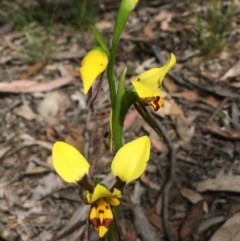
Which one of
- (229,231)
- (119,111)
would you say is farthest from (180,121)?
(119,111)

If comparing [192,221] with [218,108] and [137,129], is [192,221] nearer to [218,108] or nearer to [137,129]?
[137,129]

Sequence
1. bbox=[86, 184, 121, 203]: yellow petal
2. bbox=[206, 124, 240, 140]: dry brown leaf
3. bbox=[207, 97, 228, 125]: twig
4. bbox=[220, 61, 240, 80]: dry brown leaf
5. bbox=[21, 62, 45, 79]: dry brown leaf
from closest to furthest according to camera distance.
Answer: bbox=[86, 184, 121, 203]: yellow petal, bbox=[206, 124, 240, 140]: dry brown leaf, bbox=[207, 97, 228, 125]: twig, bbox=[220, 61, 240, 80]: dry brown leaf, bbox=[21, 62, 45, 79]: dry brown leaf

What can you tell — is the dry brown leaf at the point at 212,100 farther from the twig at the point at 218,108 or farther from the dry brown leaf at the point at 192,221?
the dry brown leaf at the point at 192,221

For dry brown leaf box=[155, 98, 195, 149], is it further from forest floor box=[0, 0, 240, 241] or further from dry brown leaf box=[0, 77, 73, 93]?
dry brown leaf box=[0, 77, 73, 93]

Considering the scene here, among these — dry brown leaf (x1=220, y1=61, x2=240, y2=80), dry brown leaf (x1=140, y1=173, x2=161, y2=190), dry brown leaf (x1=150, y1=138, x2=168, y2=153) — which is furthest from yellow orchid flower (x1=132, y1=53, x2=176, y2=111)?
dry brown leaf (x1=220, y1=61, x2=240, y2=80)

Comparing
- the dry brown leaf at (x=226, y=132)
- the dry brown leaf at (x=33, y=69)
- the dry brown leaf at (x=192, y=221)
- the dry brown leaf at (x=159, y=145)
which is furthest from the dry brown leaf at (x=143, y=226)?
the dry brown leaf at (x=33, y=69)

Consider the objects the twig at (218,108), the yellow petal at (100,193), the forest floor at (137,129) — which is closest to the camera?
the yellow petal at (100,193)
